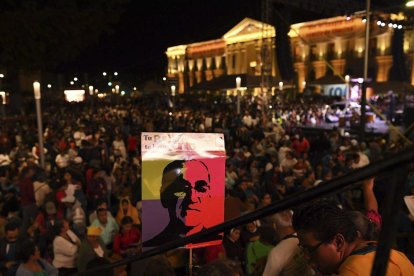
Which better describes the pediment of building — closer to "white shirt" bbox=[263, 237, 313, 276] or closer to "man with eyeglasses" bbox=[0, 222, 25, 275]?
"man with eyeglasses" bbox=[0, 222, 25, 275]

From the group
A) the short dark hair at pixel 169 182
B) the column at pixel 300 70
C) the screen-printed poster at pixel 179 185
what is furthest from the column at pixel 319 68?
the short dark hair at pixel 169 182

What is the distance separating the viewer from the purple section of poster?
3277 mm

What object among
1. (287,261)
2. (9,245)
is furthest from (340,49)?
(287,261)

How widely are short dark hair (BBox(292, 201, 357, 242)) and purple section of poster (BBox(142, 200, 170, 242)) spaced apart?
1.55 m

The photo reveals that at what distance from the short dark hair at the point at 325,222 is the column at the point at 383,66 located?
1949 inches

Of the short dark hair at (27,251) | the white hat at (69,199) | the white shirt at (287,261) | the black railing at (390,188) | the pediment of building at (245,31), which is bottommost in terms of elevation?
the white hat at (69,199)

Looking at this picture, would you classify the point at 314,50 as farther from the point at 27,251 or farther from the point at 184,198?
the point at 184,198

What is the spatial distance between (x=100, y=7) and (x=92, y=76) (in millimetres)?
49367

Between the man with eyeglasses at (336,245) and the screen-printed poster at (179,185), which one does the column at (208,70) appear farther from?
the man with eyeglasses at (336,245)

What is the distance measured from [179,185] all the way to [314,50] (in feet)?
190

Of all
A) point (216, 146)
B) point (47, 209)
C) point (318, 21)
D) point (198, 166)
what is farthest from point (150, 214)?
point (318, 21)

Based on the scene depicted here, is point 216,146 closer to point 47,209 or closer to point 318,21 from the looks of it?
point 47,209

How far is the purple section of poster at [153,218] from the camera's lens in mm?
3277

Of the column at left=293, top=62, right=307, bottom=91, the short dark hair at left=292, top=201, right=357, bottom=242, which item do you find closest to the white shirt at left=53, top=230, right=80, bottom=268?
the short dark hair at left=292, top=201, right=357, bottom=242
